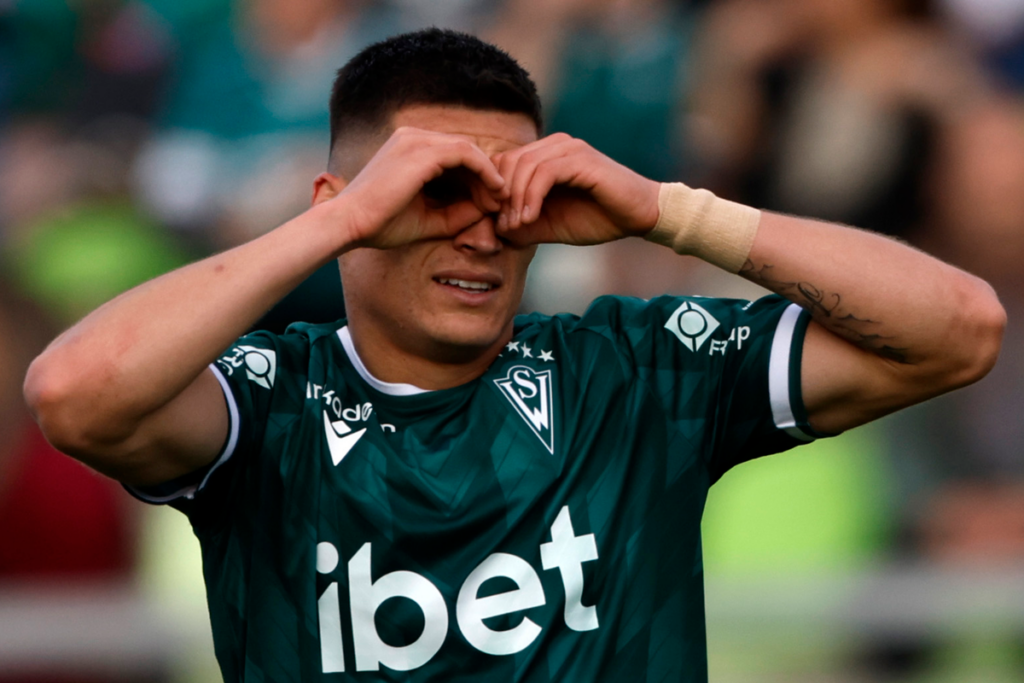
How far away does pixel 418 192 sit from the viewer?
Answer: 2.10m

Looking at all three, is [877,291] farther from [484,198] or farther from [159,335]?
[159,335]

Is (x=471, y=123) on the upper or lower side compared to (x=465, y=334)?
upper

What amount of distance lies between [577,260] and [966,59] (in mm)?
2029

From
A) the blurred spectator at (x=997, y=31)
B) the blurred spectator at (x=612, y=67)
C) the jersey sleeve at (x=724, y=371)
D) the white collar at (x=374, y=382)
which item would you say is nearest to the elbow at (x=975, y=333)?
the jersey sleeve at (x=724, y=371)

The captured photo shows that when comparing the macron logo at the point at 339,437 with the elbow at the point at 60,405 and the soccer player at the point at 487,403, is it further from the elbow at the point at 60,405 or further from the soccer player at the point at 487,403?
the elbow at the point at 60,405

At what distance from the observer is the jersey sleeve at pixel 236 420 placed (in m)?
2.11

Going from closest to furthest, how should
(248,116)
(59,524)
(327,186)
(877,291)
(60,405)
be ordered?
(60,405)
(877,291)
(327,186)
(59,524)
(248,116)

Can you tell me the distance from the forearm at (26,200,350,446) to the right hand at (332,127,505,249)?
2.8 inches

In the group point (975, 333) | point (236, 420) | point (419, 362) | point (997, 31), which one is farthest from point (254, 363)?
point (997, 31)

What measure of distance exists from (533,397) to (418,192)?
0.48 metres

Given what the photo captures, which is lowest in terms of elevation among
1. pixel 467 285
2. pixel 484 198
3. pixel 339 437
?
pixel 339 437

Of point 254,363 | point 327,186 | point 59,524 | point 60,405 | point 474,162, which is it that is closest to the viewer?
point 60,405

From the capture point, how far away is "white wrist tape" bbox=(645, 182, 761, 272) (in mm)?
2201

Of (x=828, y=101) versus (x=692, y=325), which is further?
(x=828, y=101)
